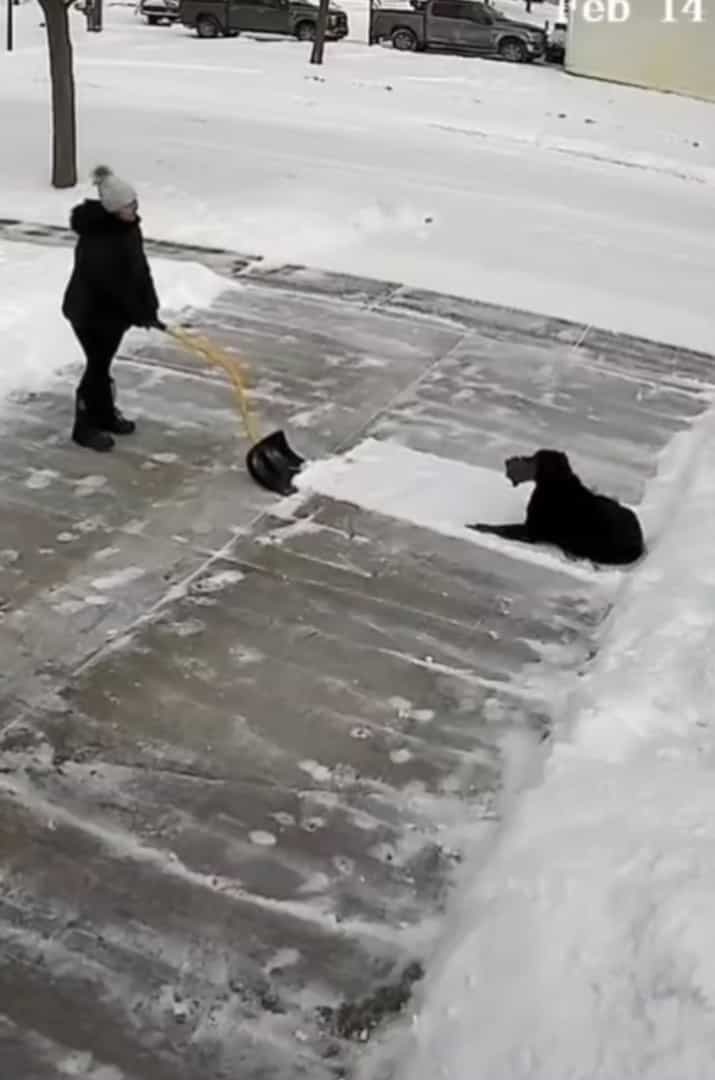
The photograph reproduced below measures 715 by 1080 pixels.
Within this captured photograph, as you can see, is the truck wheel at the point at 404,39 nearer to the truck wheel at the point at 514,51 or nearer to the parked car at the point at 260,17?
the parked car at the point at 260,17

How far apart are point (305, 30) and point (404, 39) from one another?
6.86 feet

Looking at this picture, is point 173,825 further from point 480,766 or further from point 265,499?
point 265,499

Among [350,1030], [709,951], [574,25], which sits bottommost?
[350,1030]

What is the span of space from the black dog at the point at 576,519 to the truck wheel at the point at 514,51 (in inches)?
925

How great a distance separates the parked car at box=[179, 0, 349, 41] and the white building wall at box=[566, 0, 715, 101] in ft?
20.5

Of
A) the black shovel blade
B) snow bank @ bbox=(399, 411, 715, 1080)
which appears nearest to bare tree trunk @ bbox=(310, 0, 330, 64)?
the black shovel blade

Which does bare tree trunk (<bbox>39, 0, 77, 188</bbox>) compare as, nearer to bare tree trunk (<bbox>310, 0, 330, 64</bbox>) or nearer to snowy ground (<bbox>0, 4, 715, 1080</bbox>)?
snowy ground (<bbox>0, 4, 715, 1080</bbox>)

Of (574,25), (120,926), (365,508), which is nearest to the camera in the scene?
(120,926)

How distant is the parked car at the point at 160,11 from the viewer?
30328 mm

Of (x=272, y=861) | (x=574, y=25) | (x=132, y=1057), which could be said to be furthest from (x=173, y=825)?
(x=574, y=25)

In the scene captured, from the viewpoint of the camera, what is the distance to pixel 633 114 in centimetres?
2066

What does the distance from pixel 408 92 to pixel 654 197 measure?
683 cm

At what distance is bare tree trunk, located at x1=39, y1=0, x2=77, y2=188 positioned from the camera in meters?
12.9

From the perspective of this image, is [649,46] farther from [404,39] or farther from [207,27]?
[207,27]
